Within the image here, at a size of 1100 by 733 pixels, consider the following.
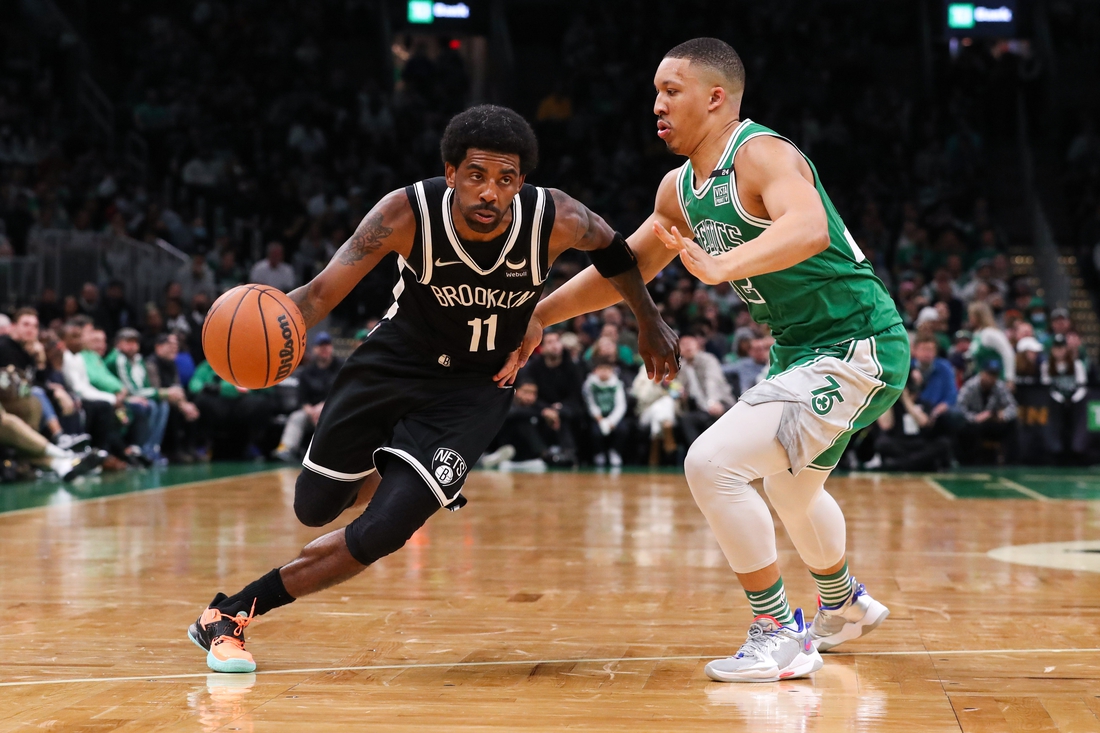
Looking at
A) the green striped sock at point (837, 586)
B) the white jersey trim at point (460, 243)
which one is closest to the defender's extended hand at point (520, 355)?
the white jersey trim at point (460, 243)

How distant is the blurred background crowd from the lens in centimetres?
1377

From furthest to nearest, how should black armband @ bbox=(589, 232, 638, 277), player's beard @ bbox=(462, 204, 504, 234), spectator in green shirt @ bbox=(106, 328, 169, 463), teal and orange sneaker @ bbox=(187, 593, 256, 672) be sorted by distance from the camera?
spectator in green shirt @ bbox=(106, 328, 169, 463) → black armband @ bbox=(589, 232, 638, 277) → player's beard @ bbox=(462, 204, 504, 234) → teal and orange sneaker @ bbox=(187, 593, 256, 672)

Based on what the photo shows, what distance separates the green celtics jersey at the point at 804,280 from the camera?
4.06 m

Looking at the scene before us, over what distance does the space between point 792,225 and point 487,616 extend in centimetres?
215

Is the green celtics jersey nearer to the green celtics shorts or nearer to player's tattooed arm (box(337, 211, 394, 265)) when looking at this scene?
the green celtics shorts

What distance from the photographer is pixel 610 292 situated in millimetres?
4660

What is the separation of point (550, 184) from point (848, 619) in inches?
659

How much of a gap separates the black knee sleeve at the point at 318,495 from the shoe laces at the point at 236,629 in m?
0.36

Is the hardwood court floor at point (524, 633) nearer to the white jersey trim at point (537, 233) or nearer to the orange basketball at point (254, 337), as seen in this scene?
the orange basketball at point (254, 337)

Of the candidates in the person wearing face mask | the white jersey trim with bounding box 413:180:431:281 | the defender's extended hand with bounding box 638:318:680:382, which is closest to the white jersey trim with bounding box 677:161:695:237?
the defender's extended hand with bounding box 638:318:680:382

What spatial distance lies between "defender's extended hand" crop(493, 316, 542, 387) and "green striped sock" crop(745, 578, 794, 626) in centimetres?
116

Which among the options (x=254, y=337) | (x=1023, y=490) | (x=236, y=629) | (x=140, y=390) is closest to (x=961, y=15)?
(x=1023, y=490)

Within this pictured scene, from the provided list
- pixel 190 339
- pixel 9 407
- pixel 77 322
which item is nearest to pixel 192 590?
pixel 9 407

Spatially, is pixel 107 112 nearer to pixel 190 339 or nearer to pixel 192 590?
pixel 190 339
